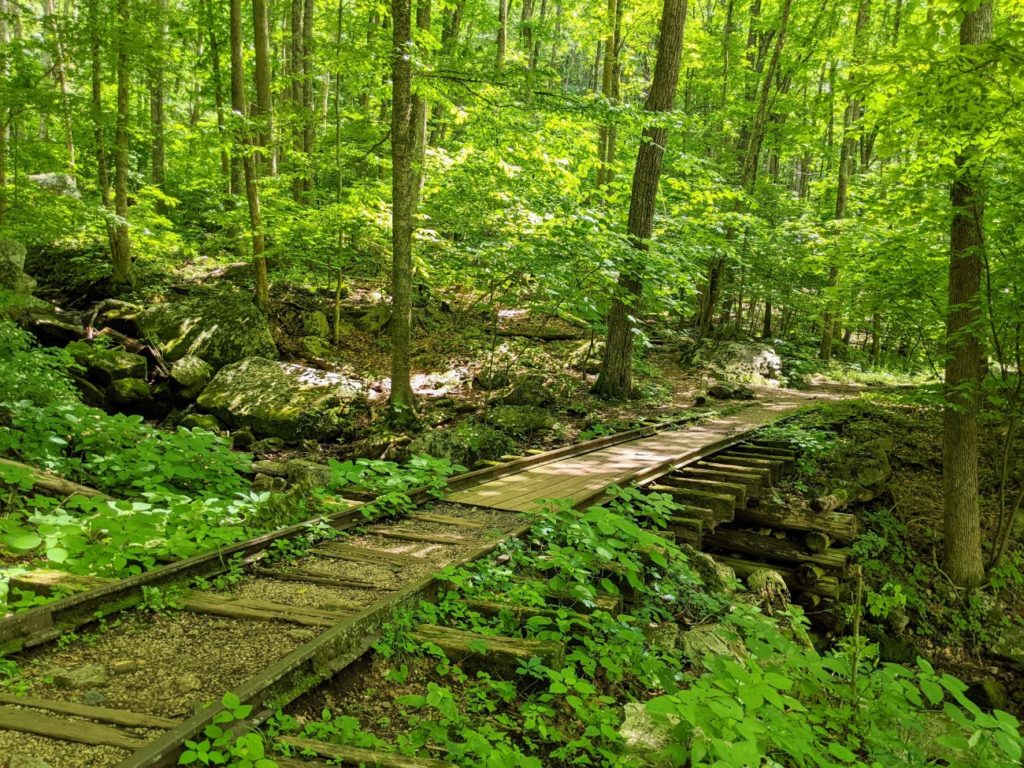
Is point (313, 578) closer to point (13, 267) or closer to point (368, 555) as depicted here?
point (368, 555)

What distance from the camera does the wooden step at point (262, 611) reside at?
11.4ft

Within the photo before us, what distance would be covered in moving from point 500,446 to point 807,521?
431cm

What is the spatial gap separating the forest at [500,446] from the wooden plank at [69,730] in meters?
0.02

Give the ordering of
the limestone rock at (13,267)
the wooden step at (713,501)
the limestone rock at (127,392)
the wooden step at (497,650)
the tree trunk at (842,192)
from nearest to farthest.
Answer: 1. the wooden step at (497,650)
2. the wooden step at (713,501)
3. the limestone rock at (127,392)
4. the limestone rock at (13,267)
5. the tree trunk at (842,192)

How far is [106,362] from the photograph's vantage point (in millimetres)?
11023

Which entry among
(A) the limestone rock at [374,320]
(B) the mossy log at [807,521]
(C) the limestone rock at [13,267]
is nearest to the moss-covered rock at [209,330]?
(C) the limestone rock at [13,267]

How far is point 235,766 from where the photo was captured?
2.19m

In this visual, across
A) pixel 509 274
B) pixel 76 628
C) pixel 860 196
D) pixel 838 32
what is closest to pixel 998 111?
pixel 509 274

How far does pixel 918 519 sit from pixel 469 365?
9.31 meters

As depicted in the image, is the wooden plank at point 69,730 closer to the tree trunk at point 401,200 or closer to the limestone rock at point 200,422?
the tree trunk at point 401,200

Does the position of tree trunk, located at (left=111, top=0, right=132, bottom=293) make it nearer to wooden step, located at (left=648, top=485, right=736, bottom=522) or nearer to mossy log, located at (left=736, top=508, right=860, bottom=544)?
wooden step, located at (left=648, top=485, right=736, bottom=522)

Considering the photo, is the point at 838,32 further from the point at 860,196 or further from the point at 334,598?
the point at 334,598

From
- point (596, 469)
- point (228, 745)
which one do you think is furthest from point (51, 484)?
point (596, 469)

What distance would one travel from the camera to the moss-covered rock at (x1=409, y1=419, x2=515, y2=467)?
28.5 feet
